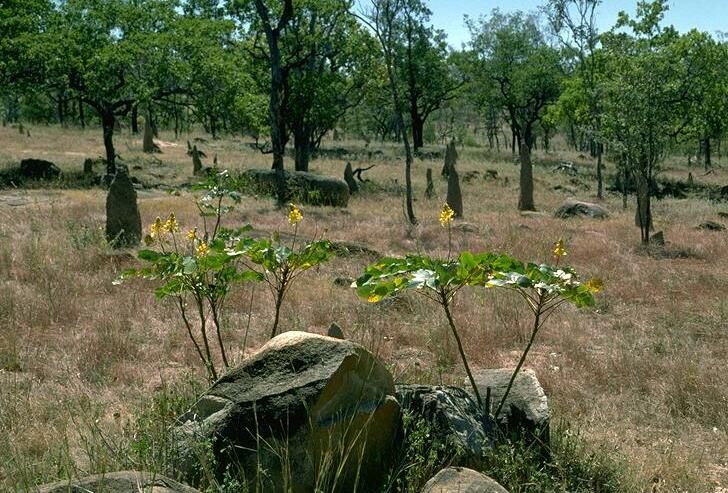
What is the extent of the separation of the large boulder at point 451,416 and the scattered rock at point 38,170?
1945cm

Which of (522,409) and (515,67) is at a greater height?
(515,67)

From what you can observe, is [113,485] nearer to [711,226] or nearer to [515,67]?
[711,226]

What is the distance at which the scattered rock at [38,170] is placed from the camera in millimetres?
20828

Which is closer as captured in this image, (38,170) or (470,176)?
(38,170)

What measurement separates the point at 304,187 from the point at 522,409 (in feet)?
52.3

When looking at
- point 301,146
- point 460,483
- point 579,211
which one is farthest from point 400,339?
point 301,146

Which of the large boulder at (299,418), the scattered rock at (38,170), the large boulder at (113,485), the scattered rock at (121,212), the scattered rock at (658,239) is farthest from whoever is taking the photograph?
the scattered rock at (38,170)

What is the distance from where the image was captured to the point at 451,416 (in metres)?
3.78

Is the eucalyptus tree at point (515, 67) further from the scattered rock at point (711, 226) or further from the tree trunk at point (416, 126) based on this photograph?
the scattered rock at point (711, 226)

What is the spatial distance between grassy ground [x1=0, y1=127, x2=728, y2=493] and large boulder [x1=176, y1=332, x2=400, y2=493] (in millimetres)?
591

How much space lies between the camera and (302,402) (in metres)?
3.31

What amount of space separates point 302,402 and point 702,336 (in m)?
6.25

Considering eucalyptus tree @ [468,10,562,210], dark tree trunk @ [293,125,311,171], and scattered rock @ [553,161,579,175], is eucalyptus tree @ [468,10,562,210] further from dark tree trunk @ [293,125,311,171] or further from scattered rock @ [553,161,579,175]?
dark tree trunk @ [293,125,311,171]

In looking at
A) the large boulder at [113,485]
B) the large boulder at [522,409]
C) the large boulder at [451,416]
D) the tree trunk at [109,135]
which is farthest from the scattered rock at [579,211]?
the large boulder at [113,485]
